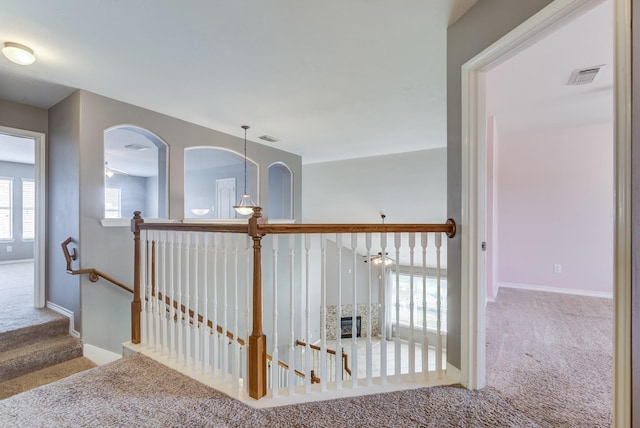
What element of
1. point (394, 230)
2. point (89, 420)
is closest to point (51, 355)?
point (89, 420)

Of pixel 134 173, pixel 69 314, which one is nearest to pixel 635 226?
pixel 69 314

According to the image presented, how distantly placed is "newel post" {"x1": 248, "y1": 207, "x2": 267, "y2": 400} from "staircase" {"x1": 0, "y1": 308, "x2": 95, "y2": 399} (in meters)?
2.04

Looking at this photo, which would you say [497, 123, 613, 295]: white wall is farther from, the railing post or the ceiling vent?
the railing post

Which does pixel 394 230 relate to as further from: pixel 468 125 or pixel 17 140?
pixel 17 140

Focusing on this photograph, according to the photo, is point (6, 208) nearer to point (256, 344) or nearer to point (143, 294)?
point (143, 294)

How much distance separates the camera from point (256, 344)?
1610 millimetres

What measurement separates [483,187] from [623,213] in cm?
70

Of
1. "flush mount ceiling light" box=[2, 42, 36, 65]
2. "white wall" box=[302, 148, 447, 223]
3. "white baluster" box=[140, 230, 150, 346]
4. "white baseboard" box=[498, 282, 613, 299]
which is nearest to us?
"flush mount ceiling light" box=[2, 42, 36, 65]

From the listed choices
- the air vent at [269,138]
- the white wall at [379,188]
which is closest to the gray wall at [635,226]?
the air vent at [269,138]

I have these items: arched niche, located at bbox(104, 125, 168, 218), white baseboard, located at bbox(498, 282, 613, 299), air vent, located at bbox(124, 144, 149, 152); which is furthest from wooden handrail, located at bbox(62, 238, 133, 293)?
white baseboard, located at bbox(498, 282, 613, 299)

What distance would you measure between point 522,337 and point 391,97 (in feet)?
8.36

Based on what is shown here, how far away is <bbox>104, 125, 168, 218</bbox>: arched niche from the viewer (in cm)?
365

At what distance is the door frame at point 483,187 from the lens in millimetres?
981

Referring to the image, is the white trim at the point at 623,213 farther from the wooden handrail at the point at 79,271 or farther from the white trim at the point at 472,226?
the wooden handrail at the point at 79,271
